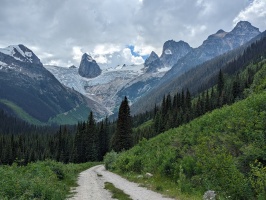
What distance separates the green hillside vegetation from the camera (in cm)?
1377

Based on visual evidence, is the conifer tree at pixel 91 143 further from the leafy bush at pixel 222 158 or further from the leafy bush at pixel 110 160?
the leafy bush at pixel 222 158

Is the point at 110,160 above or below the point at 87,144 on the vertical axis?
below

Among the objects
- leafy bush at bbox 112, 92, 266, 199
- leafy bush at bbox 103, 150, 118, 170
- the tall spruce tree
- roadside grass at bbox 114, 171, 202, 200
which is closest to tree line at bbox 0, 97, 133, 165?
the tall spruce tree

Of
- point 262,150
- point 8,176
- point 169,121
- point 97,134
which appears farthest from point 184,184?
point 169,121

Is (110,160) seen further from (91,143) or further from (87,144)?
(87,144)

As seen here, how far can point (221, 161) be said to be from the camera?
571 inches

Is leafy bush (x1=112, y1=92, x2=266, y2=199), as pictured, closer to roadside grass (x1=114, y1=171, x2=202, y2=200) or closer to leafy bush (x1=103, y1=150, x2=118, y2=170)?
roadside grass (x1=114, y1=171, x2=202, y2=200)

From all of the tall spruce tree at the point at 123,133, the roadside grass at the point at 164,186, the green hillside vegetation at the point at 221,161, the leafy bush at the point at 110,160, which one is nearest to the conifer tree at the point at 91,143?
the tall spruce tree at the point at 123,133

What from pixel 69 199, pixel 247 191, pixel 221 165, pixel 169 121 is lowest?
pixel 69 199

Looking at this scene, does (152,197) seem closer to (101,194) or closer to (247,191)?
(101,194)

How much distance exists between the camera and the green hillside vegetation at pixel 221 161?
45.2ft

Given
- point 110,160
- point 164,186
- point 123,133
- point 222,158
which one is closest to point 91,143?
point 123,133

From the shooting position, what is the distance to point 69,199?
63.2 feet

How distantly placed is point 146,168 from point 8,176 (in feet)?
54.2
